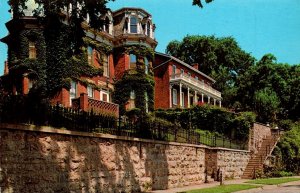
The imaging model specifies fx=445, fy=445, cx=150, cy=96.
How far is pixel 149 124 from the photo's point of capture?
66.5ft

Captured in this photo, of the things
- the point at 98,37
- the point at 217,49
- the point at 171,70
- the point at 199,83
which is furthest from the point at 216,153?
the point at 217,49

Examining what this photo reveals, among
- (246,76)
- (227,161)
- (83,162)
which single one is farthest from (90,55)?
(246,76)

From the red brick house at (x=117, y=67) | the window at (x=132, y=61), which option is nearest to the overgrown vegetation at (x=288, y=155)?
the red brick house at (x=117, y=67)

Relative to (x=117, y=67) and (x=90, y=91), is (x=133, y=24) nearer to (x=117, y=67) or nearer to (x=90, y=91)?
(x=117, y=67)

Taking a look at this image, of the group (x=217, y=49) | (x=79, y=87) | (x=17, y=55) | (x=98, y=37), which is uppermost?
(x=217, y=49)

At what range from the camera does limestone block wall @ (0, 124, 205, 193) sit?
486 inches

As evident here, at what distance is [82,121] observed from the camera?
15.6 meters

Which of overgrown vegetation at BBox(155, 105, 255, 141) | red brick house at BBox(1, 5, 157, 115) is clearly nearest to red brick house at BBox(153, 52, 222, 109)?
overgrown vegetation at BBox(155, 105, 255, 141)

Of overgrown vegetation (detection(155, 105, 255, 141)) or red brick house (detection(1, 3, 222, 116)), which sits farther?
overgrown vegetation (detection(155, 105, 255, 141))

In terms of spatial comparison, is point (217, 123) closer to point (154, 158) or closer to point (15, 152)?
point (154, 158)

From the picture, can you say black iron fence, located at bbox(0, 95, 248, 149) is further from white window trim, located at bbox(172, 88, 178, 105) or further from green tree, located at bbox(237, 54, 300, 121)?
green tree, located at bbox(237, 54, 300, 121)

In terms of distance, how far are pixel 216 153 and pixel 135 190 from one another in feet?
33.8

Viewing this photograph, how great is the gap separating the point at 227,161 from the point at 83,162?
53.5 ft

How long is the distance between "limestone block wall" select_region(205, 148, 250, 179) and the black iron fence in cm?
327
